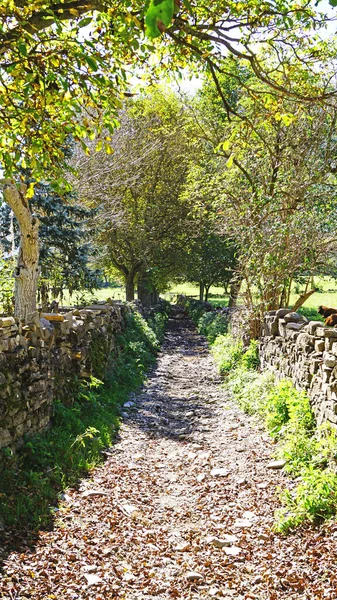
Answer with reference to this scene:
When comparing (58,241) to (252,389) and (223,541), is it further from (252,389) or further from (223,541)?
(223,541)

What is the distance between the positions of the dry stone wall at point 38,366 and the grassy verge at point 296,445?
3.08m

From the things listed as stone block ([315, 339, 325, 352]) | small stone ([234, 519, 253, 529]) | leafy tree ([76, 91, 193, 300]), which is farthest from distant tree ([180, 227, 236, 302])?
small stone ([234, 519, 253, 529])

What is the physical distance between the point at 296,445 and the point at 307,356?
1612mm

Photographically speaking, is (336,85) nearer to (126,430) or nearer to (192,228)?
(126,430)

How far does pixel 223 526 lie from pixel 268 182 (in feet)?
31.0

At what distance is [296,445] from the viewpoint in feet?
22.1

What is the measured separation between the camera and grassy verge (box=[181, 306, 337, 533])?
211 inches

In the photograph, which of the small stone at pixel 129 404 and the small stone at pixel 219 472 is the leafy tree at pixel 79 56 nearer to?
the small stone at pixel 219 472

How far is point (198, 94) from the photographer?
23.6 meters

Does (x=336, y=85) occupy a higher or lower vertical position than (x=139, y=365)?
higher

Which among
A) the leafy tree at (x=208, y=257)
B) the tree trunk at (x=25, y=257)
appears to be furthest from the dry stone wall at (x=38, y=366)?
the leafy tree at (x=208, y=257)

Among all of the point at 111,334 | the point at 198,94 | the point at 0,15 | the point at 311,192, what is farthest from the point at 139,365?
the point at 198,94

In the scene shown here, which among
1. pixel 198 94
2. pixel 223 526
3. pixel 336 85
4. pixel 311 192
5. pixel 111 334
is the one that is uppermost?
pixel 198 94

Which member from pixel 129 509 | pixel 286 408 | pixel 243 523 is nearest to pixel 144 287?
pixel 286 408
